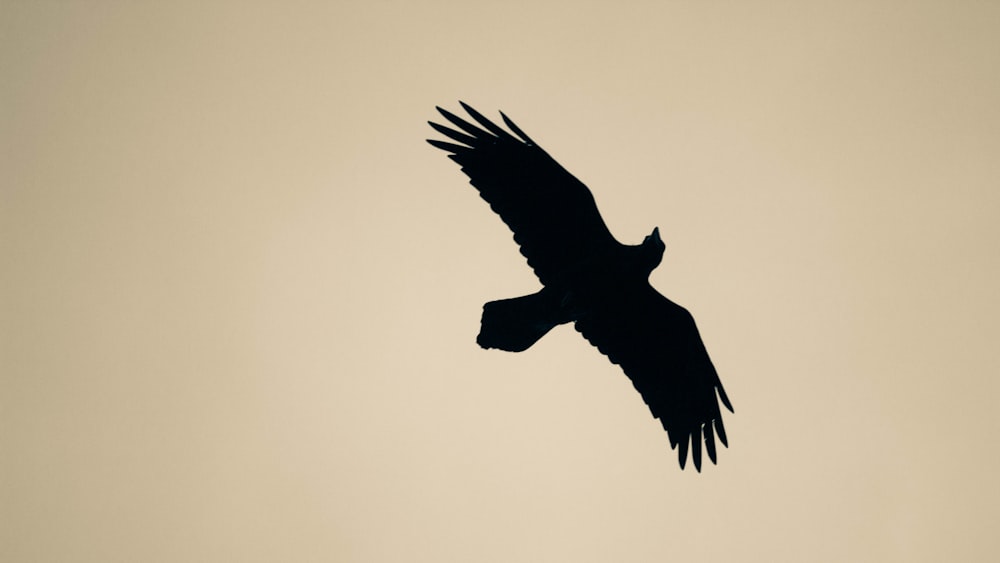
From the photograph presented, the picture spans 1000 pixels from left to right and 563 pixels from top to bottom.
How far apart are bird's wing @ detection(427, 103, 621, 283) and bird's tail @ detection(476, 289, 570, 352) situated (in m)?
0.20

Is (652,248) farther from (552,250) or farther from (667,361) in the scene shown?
(667,361)

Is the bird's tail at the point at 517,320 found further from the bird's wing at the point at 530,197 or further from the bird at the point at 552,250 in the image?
the bird's wing at the point at 530,197

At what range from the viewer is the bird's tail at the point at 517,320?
6.20m

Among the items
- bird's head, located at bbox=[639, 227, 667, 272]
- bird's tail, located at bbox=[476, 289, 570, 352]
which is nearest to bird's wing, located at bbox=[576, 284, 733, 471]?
bird's tail, located at bbox=[476, 289, 570, 352]

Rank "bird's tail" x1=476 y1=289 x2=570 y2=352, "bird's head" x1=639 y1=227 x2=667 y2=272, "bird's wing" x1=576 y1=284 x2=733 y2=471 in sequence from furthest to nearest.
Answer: "bird's wing" x1=576 y1=284 x2=733 y2=471, "bird's tail" x1=476 y1=289 x2=570 y2=352, "bird's head" x1=639 y1=227 x2=667 y2=272

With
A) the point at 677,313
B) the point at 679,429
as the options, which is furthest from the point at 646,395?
the point at 677,313

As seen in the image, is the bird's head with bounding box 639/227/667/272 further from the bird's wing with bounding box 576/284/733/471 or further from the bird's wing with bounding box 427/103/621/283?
the bird's wing with bounding box 576/284/733/471

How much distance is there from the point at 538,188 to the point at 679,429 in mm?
2514

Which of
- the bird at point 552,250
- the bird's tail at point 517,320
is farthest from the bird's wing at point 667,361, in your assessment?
the bird's tail at point 517,320

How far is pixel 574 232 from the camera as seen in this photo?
6.17m

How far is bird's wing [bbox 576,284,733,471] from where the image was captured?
663 centimetres

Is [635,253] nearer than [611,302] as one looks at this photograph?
Yes

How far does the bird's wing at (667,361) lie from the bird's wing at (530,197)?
23.7 inches

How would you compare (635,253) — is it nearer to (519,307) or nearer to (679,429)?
(519,307)
